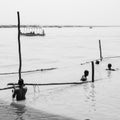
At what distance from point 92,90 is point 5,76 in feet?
28.3

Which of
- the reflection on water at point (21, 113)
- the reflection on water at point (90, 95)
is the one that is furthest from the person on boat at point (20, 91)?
the reflection on water at point (90, 95)

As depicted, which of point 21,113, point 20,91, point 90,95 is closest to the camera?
point 21,113

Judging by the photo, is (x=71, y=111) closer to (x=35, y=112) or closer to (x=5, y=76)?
(x=35, y=112)

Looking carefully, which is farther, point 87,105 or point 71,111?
point 87,105

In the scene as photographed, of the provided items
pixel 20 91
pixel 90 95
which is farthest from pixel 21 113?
pixel 90 95

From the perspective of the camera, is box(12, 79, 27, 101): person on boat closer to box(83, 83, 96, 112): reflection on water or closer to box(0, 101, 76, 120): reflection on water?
box(0, 101, 76, 120): reflection on water

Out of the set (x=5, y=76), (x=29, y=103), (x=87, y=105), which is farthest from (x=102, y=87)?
(x=5, y=76)

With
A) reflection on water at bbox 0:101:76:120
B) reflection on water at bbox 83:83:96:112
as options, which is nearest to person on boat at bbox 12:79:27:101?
reflection on water at bbox 0:101:76:120

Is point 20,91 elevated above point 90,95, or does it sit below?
above

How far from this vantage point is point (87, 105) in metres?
11.6

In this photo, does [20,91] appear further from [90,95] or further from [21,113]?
[90,95]

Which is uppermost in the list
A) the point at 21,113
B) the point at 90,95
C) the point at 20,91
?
the point at 20,91

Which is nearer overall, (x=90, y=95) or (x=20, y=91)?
(x=20, y=91)

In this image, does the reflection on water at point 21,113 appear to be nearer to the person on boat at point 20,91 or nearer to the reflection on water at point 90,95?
the person on boat at point 20,91
